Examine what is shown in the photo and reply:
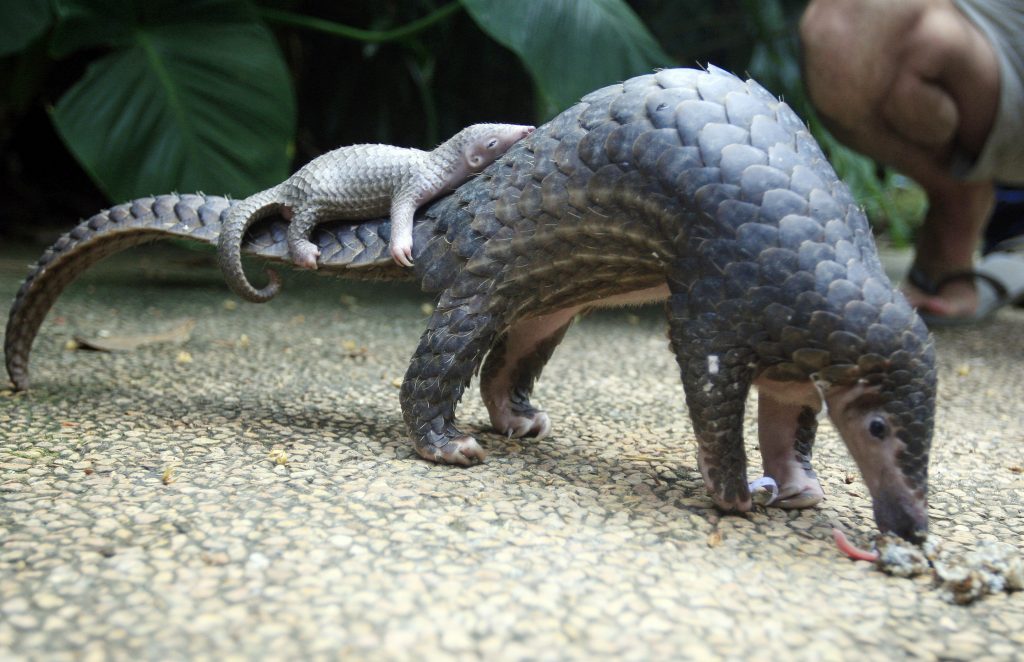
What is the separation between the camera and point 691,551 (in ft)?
5.44

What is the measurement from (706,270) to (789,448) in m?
0.51

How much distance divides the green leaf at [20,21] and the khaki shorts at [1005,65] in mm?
3813

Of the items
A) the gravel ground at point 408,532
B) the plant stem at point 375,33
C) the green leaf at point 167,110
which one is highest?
the plant stem at point 375,33

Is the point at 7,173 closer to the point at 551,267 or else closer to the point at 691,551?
the point at 551,267

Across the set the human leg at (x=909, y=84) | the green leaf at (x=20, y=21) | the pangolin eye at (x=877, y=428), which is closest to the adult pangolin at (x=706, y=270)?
the pangolin eye at (x=877, y=428)

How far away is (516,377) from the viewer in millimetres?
2369

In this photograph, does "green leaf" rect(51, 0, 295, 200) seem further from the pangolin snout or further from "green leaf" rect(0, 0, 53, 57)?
the pangolin snout

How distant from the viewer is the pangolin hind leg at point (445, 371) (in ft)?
6.70

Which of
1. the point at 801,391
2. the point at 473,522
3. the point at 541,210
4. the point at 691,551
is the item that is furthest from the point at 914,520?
the point at 541,210

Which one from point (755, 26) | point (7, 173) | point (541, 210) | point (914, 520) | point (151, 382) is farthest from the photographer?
point (7, 173)

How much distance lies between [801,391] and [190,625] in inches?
48.3

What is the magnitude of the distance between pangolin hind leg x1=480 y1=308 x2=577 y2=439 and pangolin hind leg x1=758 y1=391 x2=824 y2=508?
24.2 inches

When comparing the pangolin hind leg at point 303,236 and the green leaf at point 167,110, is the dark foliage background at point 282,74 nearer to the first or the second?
the green leaf at point 167,110

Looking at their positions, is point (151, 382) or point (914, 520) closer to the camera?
point (914, 520)
